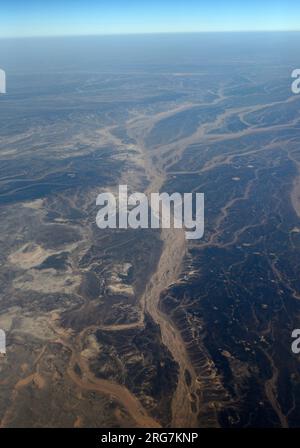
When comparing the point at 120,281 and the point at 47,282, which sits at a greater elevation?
the point at 120,281

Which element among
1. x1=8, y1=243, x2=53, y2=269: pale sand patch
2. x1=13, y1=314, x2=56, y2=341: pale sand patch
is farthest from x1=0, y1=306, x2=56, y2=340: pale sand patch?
x1=8, y1=243, x2=53, y2=269: pale sand patch

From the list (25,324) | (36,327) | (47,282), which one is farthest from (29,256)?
(36,327)

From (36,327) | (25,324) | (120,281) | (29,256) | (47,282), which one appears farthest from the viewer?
(29,256)

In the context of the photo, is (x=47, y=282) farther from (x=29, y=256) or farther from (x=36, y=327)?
(x=36, y=327)

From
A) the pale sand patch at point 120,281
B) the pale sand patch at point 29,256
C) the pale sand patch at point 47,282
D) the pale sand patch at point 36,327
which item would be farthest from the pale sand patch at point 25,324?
the pale sand patch at point 29,256

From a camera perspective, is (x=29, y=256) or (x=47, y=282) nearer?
(x=47, y=282)

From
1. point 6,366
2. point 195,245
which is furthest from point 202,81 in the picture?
point 6,366

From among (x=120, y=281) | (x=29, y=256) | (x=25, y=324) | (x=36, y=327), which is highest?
(x=29, y=256)

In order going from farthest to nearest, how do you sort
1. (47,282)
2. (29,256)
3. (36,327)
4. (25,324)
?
(29,256)
(47,282)
(25,324)
(36,327)

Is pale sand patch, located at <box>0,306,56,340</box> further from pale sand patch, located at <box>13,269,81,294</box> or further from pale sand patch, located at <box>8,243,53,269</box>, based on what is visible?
pale sand patch, located at <box>8,243,53,269</box>
